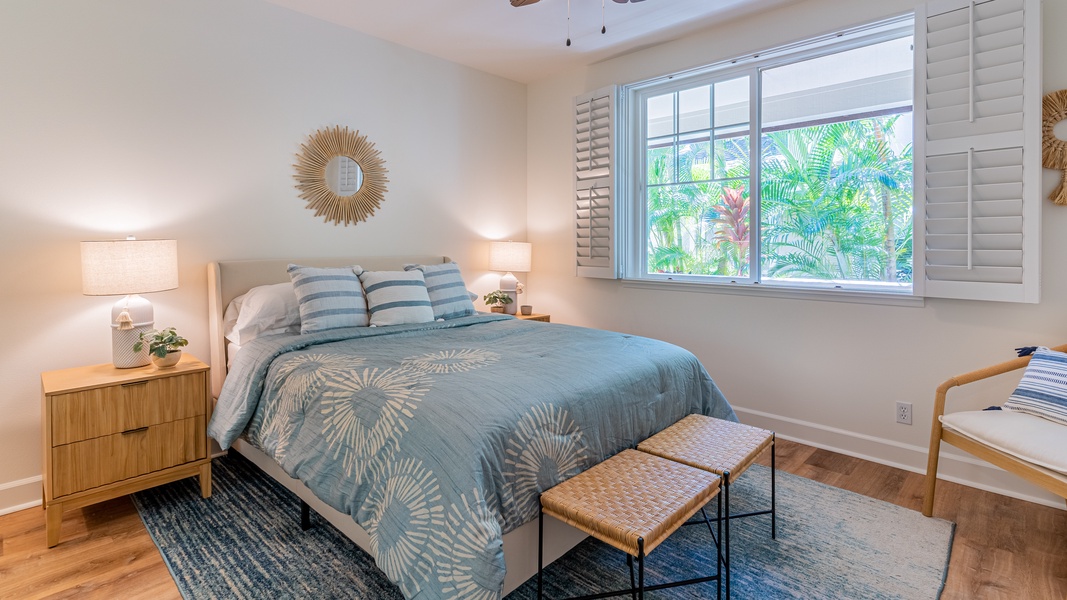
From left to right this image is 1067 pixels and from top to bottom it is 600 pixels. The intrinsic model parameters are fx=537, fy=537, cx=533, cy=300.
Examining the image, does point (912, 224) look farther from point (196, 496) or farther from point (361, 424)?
point (196, 496)

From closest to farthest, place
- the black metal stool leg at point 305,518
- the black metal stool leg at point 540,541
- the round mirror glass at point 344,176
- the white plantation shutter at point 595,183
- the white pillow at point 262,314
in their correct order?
the black metal stool leg at point 540,541, the black metal stool leg at point 305,518, the white pillow at point 262,314, the round mirror glass at point 344,176, the white plantation shutter at point 595,183

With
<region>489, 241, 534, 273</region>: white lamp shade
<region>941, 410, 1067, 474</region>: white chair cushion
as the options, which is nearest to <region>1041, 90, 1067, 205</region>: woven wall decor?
<region>941, 410, 1067, 474</region>: white chair cushion

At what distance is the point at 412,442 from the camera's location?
5.27 ft

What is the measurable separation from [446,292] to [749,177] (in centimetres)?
206

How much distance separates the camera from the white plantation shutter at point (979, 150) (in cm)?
237

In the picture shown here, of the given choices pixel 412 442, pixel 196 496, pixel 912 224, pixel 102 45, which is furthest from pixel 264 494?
pixel 912 224

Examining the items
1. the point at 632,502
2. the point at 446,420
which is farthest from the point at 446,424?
the point at 632,502

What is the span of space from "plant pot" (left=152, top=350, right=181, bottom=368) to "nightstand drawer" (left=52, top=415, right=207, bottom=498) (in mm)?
264

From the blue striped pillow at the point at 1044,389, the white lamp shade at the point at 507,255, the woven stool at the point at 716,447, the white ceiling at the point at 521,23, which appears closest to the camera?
the woven stool at the point at 716,447

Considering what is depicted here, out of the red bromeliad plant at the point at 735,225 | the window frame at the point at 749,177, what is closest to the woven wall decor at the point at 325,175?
the window frame at the point at 749,177

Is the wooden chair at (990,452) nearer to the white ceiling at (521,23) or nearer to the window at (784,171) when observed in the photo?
the window at (784,171)

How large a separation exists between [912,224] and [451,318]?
2.57m

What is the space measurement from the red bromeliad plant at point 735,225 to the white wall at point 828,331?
290mm

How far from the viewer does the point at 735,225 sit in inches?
139
